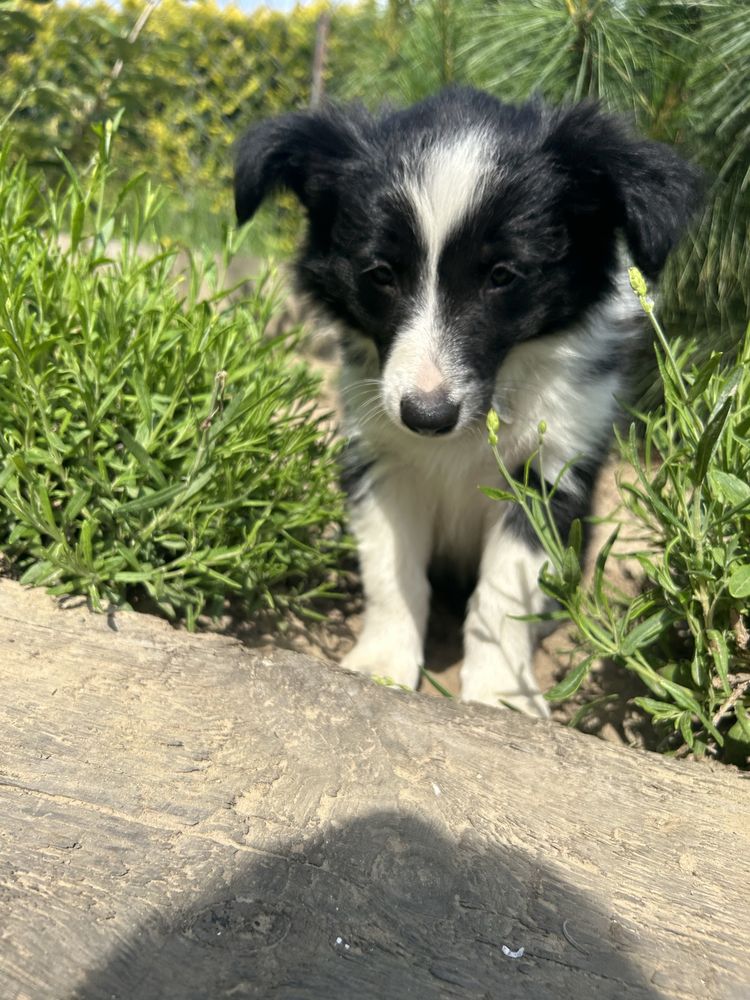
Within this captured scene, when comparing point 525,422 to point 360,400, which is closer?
point 525,422

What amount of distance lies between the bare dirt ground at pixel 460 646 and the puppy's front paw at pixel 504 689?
0.12 m

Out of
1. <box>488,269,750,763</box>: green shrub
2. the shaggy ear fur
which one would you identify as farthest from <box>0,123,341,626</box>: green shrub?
the shaggy ear fur

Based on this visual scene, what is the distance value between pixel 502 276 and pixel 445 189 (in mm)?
240

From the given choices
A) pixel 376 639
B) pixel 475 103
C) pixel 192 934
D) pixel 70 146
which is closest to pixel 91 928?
pixel 192 934

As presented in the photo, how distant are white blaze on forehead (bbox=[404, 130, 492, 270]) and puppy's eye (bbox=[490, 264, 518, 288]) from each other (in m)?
0.15

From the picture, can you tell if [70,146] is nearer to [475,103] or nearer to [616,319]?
[475,103]

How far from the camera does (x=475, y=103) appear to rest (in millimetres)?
2455

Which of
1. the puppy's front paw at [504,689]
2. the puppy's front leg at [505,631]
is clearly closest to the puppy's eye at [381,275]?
the puppy's front leg at [505,631]

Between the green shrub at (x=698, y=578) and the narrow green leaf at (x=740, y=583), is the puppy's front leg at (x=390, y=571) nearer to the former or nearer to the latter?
the green shrub at (x=698, y=578)

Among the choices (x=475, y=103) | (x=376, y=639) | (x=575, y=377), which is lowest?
(x=376, y=639)

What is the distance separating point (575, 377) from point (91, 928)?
1800 mm

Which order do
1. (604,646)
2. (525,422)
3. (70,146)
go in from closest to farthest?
(604,646)
(525,422)
(70,146)

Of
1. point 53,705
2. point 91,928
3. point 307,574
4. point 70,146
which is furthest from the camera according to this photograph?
point 70,146

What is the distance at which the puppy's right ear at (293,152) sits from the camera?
2.49 m
